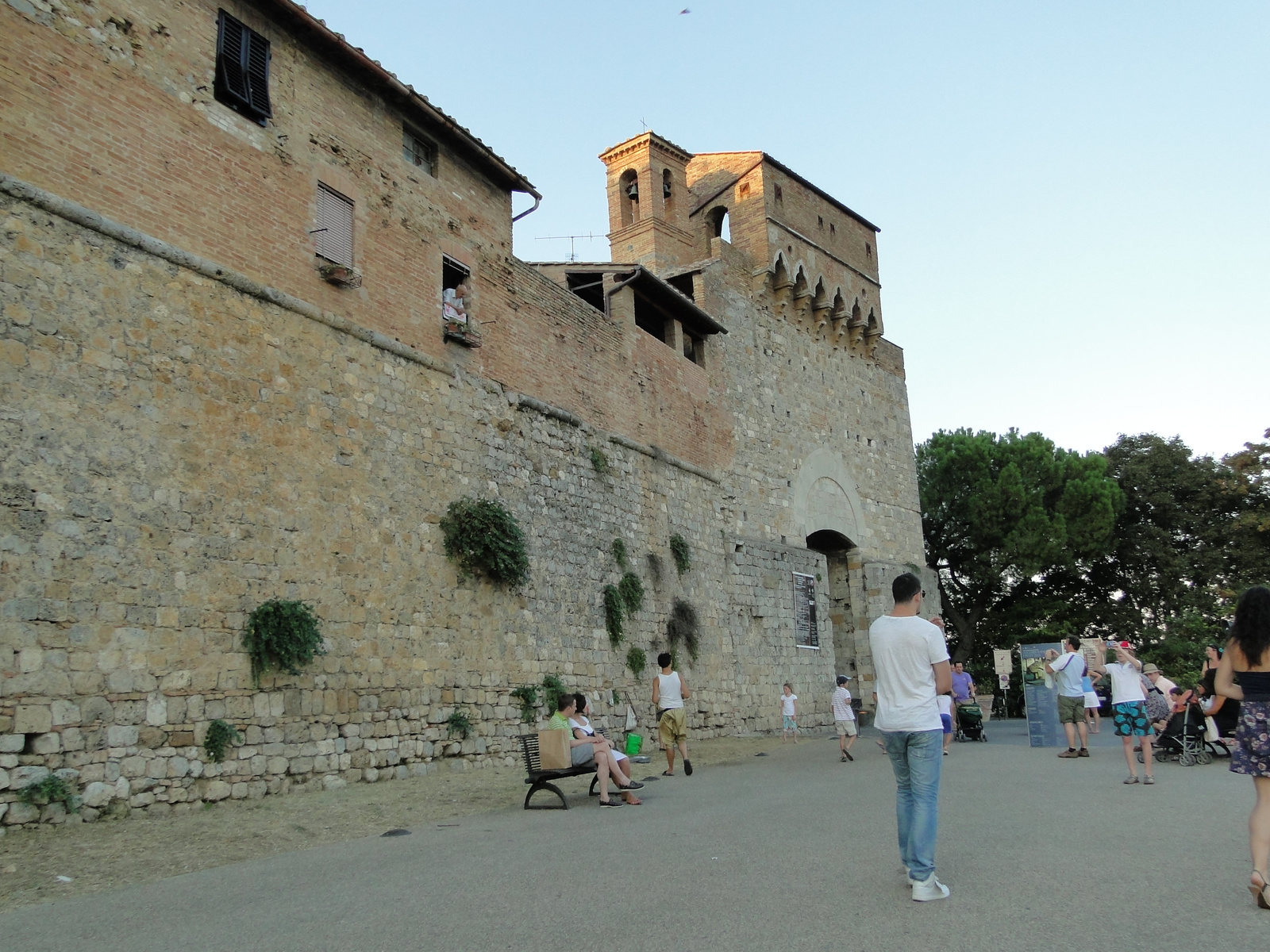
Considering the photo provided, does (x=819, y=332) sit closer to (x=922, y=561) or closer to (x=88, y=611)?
(x=922, y=561)

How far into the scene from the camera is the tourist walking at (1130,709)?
10219 mm

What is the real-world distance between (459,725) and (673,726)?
9.93ft

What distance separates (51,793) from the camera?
340 inches

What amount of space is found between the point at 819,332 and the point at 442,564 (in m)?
15.9

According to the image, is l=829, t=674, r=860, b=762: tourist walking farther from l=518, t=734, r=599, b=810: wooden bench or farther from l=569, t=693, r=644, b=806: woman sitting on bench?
l=518, t=734, r=599, b=810: wooden bench

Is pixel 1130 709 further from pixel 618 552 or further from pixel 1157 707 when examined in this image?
pixel 618 552

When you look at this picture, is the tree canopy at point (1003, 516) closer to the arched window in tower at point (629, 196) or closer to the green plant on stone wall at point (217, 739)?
the arched window in tower at point (629, 196)

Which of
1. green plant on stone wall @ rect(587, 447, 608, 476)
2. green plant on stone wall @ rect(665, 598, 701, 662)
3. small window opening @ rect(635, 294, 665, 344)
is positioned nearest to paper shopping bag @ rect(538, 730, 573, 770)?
green plant on stone wall @ rect(587, 447, 608, 476)

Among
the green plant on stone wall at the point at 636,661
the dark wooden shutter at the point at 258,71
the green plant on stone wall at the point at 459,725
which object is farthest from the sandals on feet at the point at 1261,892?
the green plant on stone wall at the point at 636,661

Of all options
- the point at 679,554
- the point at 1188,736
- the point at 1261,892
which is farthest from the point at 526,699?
the point at 1261,892

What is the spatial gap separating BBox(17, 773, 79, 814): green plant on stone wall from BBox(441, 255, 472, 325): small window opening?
28.3 feet

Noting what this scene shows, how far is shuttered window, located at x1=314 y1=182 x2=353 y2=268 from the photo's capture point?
13.4m

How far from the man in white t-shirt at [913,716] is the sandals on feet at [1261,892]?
58.6 inches

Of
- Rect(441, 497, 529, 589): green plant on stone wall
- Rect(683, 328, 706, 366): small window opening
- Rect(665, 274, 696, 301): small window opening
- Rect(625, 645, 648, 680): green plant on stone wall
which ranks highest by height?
Rect(665, 274, 696, 301): small window opening
